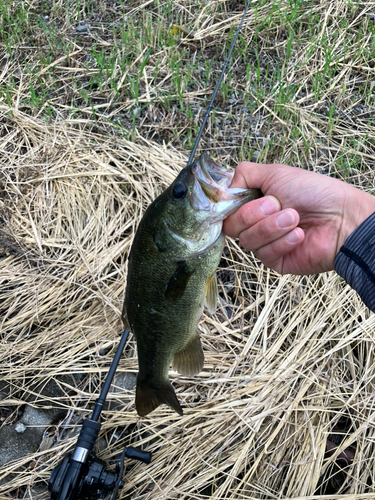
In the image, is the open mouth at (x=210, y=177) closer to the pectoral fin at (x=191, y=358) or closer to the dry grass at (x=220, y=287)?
the pectoral fin at (x=191, y=358)

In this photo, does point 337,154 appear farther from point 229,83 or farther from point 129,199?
point 129,199

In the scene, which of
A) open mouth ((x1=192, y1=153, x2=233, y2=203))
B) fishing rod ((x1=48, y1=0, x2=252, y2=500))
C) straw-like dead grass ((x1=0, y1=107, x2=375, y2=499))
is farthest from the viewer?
straw-like dead grass ((x1=0, y1=107, x2=375, y2=499))

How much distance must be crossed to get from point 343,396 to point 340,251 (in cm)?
107

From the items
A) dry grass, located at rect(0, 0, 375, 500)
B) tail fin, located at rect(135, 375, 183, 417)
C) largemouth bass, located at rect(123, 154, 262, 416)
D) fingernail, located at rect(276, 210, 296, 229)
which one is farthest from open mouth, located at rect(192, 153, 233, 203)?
dry grass, located at rect(0, 0, 375, 500)

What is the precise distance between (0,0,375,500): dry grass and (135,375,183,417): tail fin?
2.04ft

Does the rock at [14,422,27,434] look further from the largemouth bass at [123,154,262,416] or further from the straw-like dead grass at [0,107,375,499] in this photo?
the largemouth bass at [123,154,262,416]

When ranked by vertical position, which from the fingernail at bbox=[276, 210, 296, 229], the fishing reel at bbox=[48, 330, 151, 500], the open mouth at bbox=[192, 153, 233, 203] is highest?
the open mouth at bbox=[192, 153, 233, 203]

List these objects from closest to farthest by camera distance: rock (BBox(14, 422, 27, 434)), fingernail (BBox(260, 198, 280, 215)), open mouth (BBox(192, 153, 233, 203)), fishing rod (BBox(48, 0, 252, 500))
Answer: open mouth (BBox(192, 153, 233, 203)), fingernail (BBox(260, 198, 280, 215)), fishing rod (BBox(48, 0, 252, 500)), rock (BBox(14, 422, 27, 434))

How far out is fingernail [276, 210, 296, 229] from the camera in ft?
5.60

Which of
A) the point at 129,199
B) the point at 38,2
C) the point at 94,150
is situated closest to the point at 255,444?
the point at 129,199

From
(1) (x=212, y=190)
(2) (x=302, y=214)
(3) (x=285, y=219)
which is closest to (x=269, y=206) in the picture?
(3) (x=285, y=219)

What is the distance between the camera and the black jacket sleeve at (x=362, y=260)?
5.78 feet

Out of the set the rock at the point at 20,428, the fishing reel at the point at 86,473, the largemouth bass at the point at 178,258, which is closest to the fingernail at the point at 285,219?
the largemouth bass at the point at 178,258

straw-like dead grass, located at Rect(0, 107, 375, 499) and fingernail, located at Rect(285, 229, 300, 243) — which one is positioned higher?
fingernail, located at Rect(285, 229, 300, 243)
